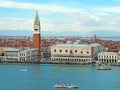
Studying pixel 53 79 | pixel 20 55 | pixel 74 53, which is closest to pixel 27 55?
pixel 20 55

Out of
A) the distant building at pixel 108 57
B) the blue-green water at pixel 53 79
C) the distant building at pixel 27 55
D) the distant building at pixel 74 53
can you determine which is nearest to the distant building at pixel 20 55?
the distant building at pixel 27 55

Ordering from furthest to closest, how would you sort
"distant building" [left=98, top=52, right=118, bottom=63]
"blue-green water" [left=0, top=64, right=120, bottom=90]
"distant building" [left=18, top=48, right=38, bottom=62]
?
"distant building" [left=18, top=48, right=38, bottom=62], "distant building" [left=98, top=52, right=118, bottom=63], "blue-green water" [left=0, top=64, right=120, bottom=90]

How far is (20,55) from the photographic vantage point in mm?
23797

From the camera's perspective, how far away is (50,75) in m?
16.3

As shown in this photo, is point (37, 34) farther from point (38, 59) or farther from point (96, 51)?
point (96, 51)

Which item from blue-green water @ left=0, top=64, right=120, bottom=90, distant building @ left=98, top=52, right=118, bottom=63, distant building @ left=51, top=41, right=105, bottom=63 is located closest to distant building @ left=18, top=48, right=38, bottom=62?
distant building @ left=51, top=41, right=105, bottom=63

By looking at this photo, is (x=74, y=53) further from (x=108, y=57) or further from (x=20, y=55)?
(x=20, y=55)

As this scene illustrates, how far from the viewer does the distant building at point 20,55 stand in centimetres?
2364

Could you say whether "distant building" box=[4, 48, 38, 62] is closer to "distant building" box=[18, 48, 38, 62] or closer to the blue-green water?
"distant building" box=[18, 48, 38, 62]

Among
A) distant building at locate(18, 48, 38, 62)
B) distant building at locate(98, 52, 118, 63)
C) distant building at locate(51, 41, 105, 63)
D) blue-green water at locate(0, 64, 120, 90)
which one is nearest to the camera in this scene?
blue-green water at locate(0, 64, 120, 90)

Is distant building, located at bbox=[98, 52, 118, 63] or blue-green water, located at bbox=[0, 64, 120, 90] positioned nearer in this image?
blue-green water, located at bbox=[0, 64, 120, 90]

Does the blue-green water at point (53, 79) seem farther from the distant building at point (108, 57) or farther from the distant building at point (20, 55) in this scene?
the distant building at point (20, 55)

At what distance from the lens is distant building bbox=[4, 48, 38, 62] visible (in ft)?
77.6

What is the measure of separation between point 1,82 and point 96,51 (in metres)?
10.7
